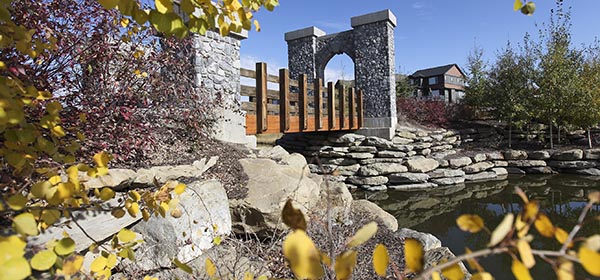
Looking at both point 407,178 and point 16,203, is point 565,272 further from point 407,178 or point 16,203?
point 407,178

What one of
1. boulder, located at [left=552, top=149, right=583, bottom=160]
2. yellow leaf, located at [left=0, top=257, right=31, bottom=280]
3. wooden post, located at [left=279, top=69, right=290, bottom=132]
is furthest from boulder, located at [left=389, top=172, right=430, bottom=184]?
yellow leaf, located at [left=0, top=257, right=31, bottom=280]

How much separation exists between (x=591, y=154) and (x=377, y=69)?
6222 mm

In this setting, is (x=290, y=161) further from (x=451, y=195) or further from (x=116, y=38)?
(x=451, y=195)

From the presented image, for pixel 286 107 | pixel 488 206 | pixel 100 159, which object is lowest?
pixel 488 206

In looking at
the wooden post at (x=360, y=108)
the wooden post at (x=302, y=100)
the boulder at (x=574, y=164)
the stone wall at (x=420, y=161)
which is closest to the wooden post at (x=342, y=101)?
the stone wall at (x=420, y=161)

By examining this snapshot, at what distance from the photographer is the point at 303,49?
12.7 m

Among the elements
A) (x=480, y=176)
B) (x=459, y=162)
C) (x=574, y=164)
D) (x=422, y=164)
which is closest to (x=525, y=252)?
(x=422, y=164)

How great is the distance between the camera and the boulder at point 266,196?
314cm

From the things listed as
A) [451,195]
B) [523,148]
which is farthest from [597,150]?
[451,195]

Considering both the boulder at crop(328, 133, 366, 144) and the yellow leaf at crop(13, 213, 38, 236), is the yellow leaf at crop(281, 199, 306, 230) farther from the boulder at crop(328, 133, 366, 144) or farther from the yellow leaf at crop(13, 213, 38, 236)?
the boulder at crop(328, 133, 366, 144)

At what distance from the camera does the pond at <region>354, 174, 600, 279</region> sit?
4520mm

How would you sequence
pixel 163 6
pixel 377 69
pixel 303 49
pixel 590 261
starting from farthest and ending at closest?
pixel 303 49 → pixel 377 69 → pixel 163 6 → pixel 590 261

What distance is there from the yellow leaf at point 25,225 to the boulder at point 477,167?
10205 millimetres

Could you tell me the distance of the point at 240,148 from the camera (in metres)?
4.65
